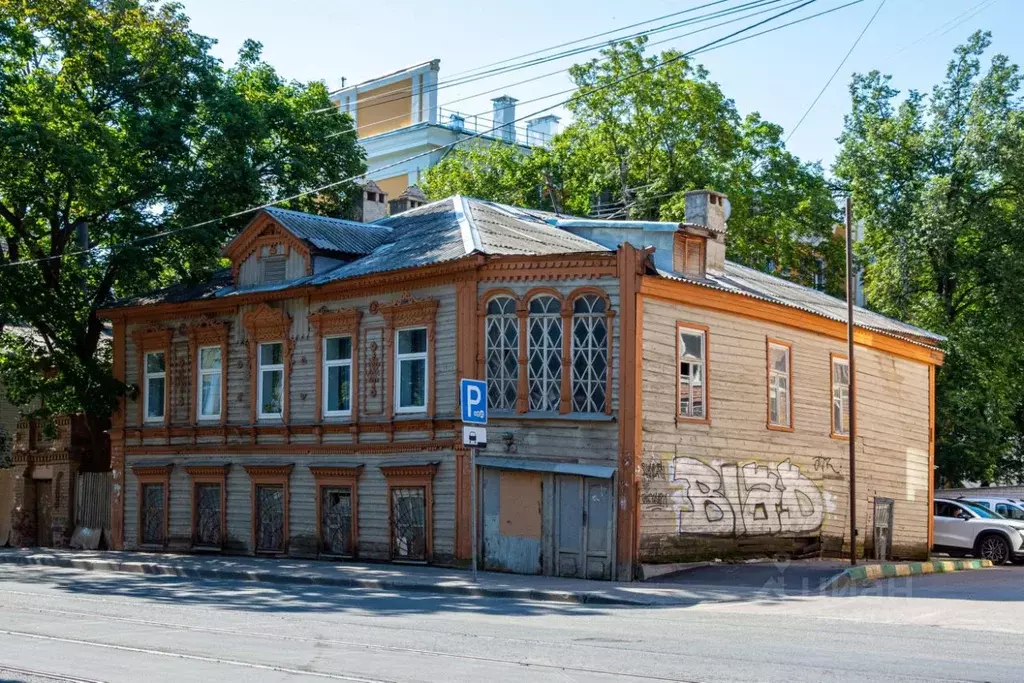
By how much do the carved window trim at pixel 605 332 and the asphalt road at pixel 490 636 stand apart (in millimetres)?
3874

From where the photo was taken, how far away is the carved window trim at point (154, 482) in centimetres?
2948

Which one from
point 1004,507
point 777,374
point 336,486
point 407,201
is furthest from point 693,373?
point 1004,507

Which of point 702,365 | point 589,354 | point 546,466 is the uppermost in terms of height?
point 589,354

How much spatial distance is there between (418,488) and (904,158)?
2459 cm

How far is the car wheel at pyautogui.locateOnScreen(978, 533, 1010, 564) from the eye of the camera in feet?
99.1

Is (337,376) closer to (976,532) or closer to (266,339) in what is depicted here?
(266,339)

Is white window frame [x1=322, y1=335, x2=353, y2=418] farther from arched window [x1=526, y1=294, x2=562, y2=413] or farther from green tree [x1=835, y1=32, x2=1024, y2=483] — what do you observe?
green tree [x1=835, y1=32, x2=1024, y2=483]

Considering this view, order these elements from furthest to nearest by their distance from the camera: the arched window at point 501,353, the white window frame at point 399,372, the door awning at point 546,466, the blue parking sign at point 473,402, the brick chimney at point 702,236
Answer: the brick chimney at point 702,236, the white window frame at point 399,372, the arched window at point 501,353, the door awning at point 546,466, the blue parking sign at point 473,402

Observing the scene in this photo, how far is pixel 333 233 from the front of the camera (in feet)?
91.2

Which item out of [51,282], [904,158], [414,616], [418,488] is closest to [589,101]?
[904,158]

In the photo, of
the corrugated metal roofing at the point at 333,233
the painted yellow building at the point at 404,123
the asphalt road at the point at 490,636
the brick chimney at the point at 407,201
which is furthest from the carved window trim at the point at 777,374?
the painted yellow building at the point at 404,123

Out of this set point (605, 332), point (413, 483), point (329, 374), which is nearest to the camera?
point (605, 332)

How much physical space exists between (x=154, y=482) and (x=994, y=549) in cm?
2016

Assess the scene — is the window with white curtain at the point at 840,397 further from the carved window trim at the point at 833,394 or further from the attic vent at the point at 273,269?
the attic vent at the point at 273,269
